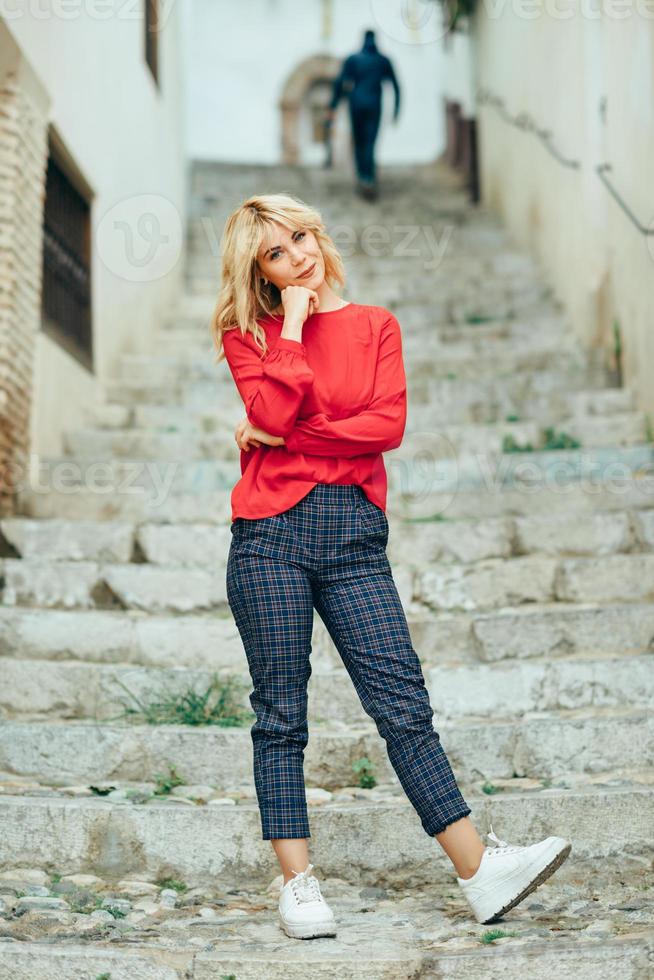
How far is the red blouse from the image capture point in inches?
101

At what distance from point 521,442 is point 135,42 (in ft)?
14.9

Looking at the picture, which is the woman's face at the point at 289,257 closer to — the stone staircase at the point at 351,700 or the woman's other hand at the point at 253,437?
the woman's other hand at the point at 253,437

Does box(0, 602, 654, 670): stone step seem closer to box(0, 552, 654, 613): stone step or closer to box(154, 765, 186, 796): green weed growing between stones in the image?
box(0, 552, 654, 613): stone step

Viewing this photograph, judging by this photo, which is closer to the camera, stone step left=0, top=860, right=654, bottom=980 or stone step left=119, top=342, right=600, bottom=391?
stone step left=0, top=860, right=654, bottom=980

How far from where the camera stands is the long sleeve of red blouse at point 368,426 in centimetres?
261

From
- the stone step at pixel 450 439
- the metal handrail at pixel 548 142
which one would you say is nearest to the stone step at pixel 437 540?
the stone step at pixel 450 439

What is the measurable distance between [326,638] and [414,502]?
1286 millimetres

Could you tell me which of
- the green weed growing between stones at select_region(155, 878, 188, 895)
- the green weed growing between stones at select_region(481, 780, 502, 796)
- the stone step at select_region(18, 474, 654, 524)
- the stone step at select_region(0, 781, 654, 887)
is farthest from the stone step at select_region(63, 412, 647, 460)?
the green weed growing between stones at select_region(155, 878, 188, 895)

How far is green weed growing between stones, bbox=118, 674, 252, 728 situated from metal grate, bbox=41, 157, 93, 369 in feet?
9.66

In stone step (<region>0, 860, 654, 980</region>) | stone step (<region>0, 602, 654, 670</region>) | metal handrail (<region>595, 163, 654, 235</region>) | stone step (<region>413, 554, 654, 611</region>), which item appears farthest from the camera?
metal handrail (<region>595, 163, 654, 235</region>)

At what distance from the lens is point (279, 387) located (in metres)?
2.56

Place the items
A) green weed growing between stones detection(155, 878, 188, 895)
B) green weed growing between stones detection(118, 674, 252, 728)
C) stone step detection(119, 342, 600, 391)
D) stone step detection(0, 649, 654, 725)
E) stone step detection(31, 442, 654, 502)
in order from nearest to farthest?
green weed growing between stones detection(155, 878, 188, 895)
green weed growing between stones detection(118, 674, 252, 728)
stone step detection(0, 649, 654, 725)
stone step detection(31, 442, 654, 502)
stone step detection(119, 342, 600, 391)

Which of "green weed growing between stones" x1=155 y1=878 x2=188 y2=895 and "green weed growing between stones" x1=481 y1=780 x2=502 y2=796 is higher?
"green weed growing between stones" x1=481 y1=780 x2=502 y2=796

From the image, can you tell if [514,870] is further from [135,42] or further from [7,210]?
[135,42]
